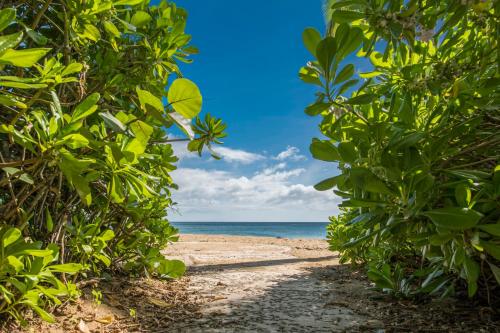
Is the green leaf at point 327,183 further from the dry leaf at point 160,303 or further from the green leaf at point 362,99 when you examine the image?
the dry leaf at point 160,303

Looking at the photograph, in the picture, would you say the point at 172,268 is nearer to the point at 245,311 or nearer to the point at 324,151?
the point at 245,311

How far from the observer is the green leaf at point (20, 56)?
790 millimetres

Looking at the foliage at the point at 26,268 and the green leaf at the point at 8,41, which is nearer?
the green leaf at the point at 8,41

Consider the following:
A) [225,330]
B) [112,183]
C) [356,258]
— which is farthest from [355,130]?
[356,258]

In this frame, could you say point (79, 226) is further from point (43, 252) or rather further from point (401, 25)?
point (401, 25)

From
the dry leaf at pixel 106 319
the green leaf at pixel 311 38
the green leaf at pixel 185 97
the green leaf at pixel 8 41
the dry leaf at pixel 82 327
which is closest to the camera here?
the green leaf at pixel 8 41

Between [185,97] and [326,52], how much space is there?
1.58 feet

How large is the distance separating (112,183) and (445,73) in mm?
1567

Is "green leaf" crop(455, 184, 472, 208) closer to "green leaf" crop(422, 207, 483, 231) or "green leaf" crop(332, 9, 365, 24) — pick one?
"green leaf" crop(422, 207, 483, 231)

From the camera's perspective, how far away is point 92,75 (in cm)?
200

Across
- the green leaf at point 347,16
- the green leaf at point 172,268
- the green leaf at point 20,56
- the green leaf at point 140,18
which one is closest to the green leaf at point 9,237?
the green leaf at point 20,56

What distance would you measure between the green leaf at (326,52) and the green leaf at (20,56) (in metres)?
0.79

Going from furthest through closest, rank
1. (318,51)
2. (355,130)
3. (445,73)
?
(445,73)
(355,130)
(318,51)

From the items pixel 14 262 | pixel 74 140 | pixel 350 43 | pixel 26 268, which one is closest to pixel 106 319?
pixel 26 268
